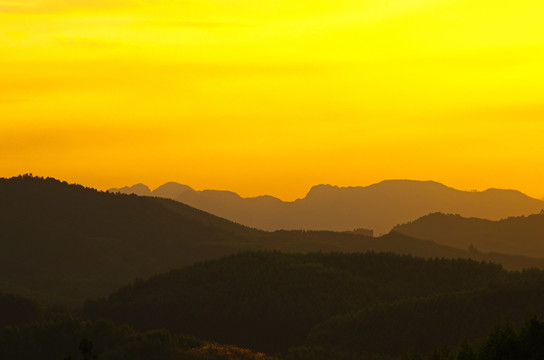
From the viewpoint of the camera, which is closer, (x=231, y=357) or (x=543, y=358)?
(x=543, y=358)

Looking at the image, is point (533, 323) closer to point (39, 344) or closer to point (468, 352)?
point (468, 352)

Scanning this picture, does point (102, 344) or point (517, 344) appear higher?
point (517, 344)

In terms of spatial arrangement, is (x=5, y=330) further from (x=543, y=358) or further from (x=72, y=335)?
(x=543, y=358)

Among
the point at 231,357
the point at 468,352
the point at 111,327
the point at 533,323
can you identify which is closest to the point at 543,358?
the point at 533,323

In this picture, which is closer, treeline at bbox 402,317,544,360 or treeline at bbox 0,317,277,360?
treeline at bbox 402,317,544,360

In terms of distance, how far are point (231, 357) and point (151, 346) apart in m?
11.4

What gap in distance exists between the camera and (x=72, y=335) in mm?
185250

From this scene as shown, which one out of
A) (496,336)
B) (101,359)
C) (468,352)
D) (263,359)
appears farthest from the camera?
(263,359)

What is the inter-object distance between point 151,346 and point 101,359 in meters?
8.92

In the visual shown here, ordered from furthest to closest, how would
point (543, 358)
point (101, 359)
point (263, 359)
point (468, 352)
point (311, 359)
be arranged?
point (311, 359), point (263, 359), point (101, 359), point (468, 352), point (543, 358)

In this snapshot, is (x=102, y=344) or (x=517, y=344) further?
(x=102, y=344)

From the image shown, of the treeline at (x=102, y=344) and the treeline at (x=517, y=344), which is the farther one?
the treeline at (x=102, y=344)

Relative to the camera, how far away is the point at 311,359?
636ft

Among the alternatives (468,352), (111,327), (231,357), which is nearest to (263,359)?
(231,357)
